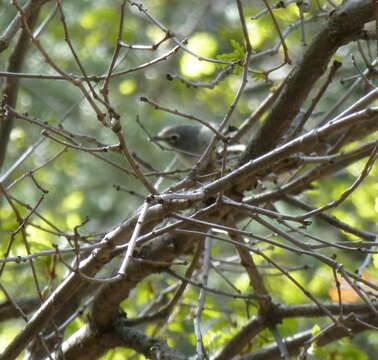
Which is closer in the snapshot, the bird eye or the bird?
the bird

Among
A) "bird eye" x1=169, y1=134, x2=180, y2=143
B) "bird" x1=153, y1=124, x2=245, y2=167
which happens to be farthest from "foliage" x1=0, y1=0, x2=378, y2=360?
"bird eye" x1=169, y1=134, x2=180, y2=143

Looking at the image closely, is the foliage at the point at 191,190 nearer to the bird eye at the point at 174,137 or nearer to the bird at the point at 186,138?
the bird at the point at 186,138

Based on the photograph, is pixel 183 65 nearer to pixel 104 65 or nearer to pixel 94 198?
pixel 104 65

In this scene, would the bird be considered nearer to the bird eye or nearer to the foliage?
the bird eye

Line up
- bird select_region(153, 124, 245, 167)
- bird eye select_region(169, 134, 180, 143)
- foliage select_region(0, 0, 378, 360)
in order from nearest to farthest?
foliage select_region(0, 0, 378, 360) < bird select_region(153, 124, 245, 167) < bird eye select_region(169, 134, 180, 143)

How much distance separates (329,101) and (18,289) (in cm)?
298

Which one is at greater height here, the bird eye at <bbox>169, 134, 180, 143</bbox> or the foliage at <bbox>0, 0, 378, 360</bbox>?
the bird eye at <bbox>169, 134, 180, 143</bbox>

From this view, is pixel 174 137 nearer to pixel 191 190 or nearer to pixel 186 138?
pixel 186 138

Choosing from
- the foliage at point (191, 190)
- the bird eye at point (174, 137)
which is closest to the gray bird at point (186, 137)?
the bird eye at point (174, 137)

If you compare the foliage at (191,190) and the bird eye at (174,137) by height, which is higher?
the bird eye at (174,137)

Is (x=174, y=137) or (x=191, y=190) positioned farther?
(x=174, y=137)

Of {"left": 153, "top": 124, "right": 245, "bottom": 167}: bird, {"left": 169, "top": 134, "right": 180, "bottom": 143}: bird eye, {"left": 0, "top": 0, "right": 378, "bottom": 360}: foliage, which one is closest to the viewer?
{"left": 0, "top": 0, "right": 378, "bottom": 360}: foliage

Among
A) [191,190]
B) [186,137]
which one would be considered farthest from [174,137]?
[191,190]

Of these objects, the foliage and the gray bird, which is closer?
the foliage
